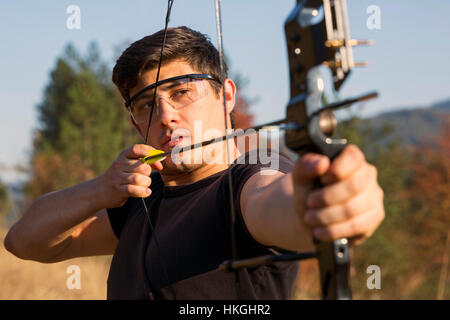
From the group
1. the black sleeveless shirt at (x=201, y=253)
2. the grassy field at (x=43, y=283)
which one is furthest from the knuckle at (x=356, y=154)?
the grassy field at (x=43, y=283)

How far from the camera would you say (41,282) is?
23.8 ft

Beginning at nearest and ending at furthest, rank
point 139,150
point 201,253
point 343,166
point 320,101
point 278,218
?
point 343,166, point 320,101, point 278,218, point 201,253, point 139,150

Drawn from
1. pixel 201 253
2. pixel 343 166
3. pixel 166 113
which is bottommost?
pixel 201 253

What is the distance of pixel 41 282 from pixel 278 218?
702 centimetres

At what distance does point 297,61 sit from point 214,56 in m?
1.02

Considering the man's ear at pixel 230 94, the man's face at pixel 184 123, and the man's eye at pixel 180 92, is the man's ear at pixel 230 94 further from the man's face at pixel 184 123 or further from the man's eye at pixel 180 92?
the man's eye at pixel 180 92

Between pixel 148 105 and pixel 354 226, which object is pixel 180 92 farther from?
A: pixel 354 226

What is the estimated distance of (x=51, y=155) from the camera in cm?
1677

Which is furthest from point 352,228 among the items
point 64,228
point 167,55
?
point 64,228

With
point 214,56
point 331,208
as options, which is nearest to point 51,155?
point 214,56

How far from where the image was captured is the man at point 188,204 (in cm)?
83

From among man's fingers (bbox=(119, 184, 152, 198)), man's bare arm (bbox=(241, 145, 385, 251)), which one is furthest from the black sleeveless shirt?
man's bare arm (bbox=(241, 145, 385, 251))
